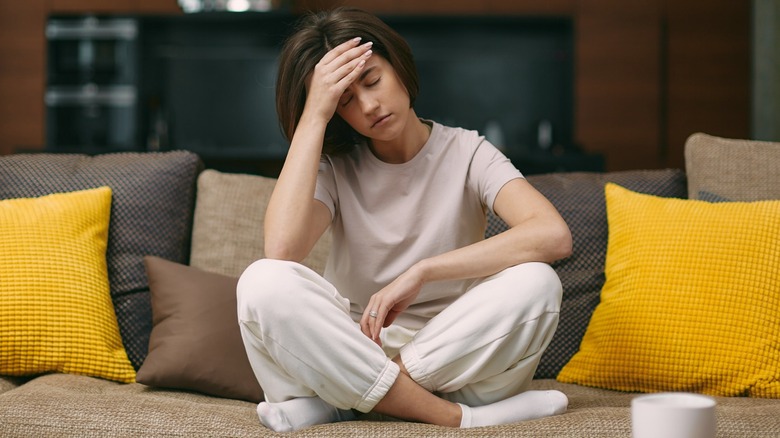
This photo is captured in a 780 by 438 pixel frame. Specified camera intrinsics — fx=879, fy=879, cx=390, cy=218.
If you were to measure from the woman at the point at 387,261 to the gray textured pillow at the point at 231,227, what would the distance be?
0.34 m

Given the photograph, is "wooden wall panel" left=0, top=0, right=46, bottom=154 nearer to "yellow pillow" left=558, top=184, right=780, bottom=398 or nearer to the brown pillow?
the brown pillow

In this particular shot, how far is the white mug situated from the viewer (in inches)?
34.2

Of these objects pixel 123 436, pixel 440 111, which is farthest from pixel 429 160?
pixel 440 111

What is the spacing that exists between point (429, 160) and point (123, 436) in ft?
2.66

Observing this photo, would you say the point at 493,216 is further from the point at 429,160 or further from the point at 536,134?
the point at 536,134

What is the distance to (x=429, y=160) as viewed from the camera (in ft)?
6.07

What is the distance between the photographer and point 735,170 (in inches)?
83.6

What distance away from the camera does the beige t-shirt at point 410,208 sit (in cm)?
181

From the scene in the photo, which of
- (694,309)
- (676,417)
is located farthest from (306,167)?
(676,417)

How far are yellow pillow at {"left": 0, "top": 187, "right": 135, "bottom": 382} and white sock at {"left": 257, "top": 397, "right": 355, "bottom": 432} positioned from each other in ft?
1.91

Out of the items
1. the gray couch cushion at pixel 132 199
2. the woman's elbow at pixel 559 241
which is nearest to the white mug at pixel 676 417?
the woman's elbow at pixel 559 241

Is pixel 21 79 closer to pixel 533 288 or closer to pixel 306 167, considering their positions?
pixel 306 167

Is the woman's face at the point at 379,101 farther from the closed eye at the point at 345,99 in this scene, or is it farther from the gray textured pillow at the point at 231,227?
the gray textured pillow at the point at 231,227

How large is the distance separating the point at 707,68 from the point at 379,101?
4.63 metres
